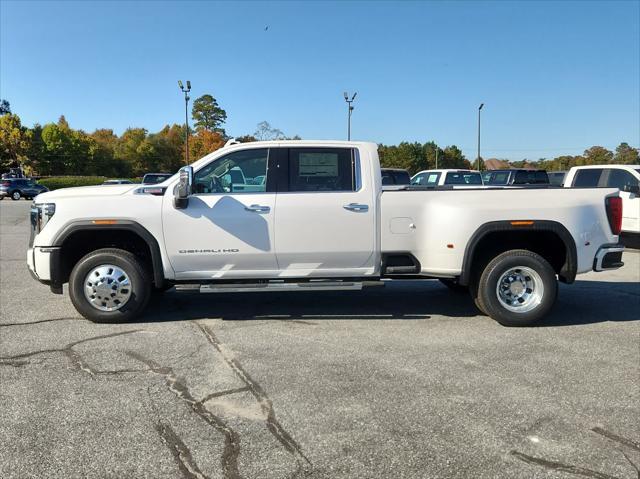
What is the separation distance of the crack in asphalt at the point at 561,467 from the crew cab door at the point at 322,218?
3.04 metres

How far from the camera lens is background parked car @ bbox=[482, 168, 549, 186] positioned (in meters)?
20.9

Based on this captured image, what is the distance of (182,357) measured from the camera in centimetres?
482

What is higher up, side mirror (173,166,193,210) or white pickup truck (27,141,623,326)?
side mirror (173,166,193,210)

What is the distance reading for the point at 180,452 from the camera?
10.2 feet

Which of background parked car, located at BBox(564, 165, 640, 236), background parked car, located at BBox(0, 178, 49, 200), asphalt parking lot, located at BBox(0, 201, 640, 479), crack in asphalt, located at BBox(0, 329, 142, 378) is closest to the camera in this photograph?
asphalt parking lot, located at BBox(0, 201, 640, 479)

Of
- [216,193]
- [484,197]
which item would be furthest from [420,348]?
[216,193]

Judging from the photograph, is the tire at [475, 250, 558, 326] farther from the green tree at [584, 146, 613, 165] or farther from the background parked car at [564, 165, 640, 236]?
the green tree at [584, 146, 613, 165]

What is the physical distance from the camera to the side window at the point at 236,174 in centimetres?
585

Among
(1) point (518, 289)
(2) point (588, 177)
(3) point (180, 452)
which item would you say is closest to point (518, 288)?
(1) point (518, 289)

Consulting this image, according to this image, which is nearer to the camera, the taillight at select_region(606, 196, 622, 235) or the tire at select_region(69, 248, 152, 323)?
the tire at select_region(69, 248, 152, 323)

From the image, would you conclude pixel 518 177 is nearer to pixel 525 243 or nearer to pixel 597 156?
pixel 525 243

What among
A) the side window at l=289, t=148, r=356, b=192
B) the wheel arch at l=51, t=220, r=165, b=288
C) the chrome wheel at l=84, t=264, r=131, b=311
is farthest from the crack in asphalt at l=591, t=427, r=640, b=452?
the chrome wheel at l=84, t=264, r=131, b=311

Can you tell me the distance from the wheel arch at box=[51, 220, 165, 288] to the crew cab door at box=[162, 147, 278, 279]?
0.61ft

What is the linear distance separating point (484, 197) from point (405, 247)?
1024 mm
